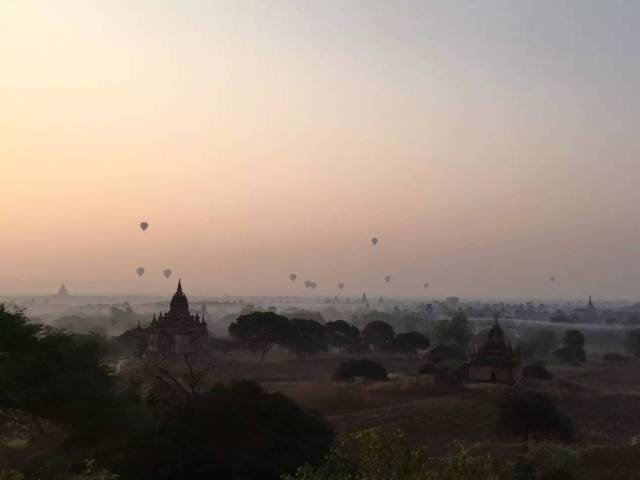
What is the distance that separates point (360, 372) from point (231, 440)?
36432 mm

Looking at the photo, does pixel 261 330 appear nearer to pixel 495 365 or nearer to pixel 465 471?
pixel 495 365

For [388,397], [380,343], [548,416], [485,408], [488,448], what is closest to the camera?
[488,448]

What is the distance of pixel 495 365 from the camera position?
54.7 metres

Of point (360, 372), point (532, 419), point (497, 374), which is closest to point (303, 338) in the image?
point (360, 372)

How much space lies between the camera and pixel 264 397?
2269 cm

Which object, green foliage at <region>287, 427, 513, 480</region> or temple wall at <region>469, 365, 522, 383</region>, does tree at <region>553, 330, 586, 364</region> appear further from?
green foliage at <region>287, 427, 513, 480</region>

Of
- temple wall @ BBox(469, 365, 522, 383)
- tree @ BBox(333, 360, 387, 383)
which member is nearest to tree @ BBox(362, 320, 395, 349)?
tree @ BBox(333, 360, 387, 383)

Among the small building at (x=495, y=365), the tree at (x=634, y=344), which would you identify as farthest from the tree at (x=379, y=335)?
the tree at (x=634, y=344)

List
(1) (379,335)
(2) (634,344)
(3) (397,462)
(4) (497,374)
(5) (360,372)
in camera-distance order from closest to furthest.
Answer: (3) (397,462)
(4) (497,374)
(5) (360,372)
(1) (379,335)
(2) (634,344)

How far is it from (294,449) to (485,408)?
69.3 feet

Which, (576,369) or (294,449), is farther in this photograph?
(576,369)

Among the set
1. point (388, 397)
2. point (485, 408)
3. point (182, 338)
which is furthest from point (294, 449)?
point (182, 338)

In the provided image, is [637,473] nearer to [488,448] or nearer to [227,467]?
[488,448]

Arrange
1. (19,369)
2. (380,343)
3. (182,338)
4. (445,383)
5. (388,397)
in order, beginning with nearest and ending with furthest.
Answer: (19,369) → (388,397) → (445,383) → (182,338) → (380,343)
